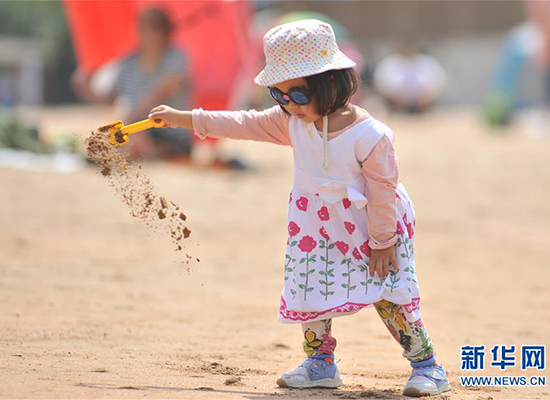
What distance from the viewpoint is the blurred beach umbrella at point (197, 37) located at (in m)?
10.4

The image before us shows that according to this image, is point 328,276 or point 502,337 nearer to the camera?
point 328,276

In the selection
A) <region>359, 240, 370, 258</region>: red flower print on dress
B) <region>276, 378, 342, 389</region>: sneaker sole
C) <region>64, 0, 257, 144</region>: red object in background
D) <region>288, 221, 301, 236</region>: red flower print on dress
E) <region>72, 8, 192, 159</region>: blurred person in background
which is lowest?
<region>276, 378, 342, 389</region>: sneaker sole

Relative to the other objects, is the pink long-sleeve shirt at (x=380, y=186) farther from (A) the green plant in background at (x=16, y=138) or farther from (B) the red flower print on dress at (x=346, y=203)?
(A) the green plant in background at (x=16, y=138)

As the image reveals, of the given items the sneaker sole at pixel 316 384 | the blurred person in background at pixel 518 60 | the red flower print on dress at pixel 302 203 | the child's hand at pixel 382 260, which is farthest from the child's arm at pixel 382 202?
the blurred person in background at pixel 518 60

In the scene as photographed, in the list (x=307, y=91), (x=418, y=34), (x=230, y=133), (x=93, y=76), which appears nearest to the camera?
(x=307, y=91)

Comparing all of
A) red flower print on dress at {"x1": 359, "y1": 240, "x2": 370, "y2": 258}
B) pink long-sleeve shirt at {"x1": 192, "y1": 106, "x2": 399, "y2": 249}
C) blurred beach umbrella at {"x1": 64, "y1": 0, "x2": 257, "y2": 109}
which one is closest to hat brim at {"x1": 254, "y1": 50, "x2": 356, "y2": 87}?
pink long-sleeve shirt at {"x1": 192, "y1": 106, "x2": 399, "y2": 249}

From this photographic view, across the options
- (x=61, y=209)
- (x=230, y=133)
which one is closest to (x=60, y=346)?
(x=230, y=133)

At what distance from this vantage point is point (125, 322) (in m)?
4.33

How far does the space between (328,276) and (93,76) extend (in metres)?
7.92

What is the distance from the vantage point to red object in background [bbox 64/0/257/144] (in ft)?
34.0

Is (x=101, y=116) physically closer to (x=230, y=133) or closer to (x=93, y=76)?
(x=93, y=76)

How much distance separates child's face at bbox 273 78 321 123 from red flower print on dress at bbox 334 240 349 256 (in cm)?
42

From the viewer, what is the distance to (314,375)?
134 inches

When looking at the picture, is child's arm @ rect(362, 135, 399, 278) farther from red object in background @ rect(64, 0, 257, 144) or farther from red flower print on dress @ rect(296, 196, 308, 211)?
red object in background @ rect(64, 0, 257, 144)
